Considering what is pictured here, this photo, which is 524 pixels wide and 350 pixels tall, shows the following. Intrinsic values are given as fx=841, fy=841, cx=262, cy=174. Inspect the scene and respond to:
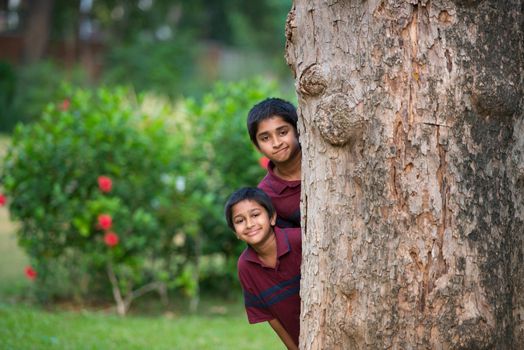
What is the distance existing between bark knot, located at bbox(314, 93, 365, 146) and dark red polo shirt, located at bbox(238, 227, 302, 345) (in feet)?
2.96

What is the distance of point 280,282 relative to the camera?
13.1ft

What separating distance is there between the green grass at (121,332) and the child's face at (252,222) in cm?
246

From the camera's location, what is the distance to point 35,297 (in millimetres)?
Answer: 8062

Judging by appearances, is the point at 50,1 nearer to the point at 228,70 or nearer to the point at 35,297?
the point at 228,70

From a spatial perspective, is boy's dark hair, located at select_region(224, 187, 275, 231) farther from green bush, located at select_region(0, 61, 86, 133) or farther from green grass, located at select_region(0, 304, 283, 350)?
green bush, located at select_region(0, 61, 86, 133)

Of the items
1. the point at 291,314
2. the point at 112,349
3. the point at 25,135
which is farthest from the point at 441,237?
the point at 25,135

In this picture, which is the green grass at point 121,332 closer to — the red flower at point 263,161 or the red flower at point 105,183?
the red flower at point 105,183

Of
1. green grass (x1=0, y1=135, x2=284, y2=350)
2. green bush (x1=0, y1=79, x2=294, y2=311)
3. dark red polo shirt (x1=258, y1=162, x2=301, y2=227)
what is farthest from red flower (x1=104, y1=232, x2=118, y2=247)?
dark red polo shirt (x1=258, y1=162, x2=301, y2=227)

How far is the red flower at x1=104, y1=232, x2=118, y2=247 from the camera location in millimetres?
7202

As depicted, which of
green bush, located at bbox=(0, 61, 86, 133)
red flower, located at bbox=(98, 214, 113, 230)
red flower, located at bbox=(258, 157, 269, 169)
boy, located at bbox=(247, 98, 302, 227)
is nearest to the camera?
boy, located at bbox=(247, 98, 302, 227)

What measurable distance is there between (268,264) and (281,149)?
0.56 meters

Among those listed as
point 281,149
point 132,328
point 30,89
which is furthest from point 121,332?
point 30,89

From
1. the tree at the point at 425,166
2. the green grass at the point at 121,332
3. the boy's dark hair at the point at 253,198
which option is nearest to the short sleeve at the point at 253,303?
the boy's dark hair at the point at 253,198

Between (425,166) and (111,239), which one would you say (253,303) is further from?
(111,239)
